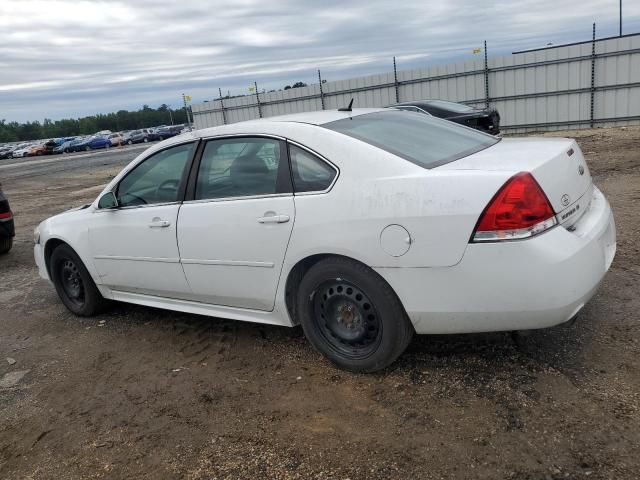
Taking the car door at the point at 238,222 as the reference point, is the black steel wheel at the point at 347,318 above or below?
below

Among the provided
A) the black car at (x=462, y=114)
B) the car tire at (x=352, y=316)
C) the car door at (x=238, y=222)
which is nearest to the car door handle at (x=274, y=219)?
the car door at (x=238, y=222)

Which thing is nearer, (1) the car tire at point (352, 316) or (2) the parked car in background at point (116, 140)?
(1) the car tire at point (352, 316)

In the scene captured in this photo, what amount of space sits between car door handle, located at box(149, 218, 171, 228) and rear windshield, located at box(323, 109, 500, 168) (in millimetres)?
1353

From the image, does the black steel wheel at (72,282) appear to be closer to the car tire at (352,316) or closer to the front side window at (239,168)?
the front side window at (239,168)

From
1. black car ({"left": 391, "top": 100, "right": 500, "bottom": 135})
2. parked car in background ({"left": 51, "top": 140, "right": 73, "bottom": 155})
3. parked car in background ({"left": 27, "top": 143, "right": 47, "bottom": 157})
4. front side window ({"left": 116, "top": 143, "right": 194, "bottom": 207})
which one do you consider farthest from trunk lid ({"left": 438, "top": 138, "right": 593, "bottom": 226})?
parked car in background ({"left": 27, "top": 143, "right": 47, "bottom": 157})

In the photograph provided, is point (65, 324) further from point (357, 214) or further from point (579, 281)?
point (579, 281)

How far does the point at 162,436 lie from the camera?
305 cm

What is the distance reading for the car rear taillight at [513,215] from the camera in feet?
8.97

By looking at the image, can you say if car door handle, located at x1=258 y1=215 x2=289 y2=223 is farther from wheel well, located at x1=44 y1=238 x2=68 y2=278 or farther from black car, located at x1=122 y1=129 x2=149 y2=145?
black car, located at x1=122 y1=129 x2=149 y2=145

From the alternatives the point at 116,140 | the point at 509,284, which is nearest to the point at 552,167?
the point at 509,284

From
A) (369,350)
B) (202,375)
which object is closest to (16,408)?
(202,375)

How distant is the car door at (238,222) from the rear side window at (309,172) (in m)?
0.06

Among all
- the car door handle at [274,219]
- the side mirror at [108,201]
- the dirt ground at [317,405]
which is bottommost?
the dirt ground at [317,405]

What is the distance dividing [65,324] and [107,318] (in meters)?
0.36
